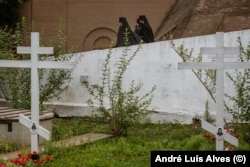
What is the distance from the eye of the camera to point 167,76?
10320 mm

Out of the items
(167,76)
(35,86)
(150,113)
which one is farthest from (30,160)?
(167,76)

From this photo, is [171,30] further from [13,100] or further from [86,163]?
[86,163]

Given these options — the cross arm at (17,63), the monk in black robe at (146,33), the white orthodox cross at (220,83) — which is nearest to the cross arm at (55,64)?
the cross arm at (17,63)

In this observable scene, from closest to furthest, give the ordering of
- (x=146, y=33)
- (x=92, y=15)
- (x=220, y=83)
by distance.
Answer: (x=220, y=83), (x=146, y=33), (x=92, y=15)

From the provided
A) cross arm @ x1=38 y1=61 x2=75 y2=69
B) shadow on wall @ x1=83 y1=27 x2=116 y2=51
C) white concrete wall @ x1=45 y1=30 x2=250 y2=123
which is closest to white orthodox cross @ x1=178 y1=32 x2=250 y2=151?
cross arm @ x1=38 y1=61 x2=75 y2=69

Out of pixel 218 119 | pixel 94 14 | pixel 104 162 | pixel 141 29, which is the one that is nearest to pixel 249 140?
pixel 218 119

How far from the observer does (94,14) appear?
2033 centimetres

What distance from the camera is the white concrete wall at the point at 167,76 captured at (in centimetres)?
996

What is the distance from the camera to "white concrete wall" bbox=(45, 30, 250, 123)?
9.96 m

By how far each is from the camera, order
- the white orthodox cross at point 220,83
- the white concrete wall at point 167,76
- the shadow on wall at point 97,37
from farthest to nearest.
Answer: the shadow on wall at point 97,37
the white concrete wall at point 167,76
the white orthodox cross at point 220,83

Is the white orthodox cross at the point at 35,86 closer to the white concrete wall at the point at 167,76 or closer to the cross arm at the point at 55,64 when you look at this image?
the cross arm at the point at 55,64

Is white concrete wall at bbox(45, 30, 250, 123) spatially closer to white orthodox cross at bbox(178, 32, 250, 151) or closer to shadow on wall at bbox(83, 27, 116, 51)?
white orthodox cross at bbox(178, 32, 250, 151)

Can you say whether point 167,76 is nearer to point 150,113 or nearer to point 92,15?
point 150,113

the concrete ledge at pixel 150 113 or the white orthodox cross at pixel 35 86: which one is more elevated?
the white orthodox cross at pixel 35 86
